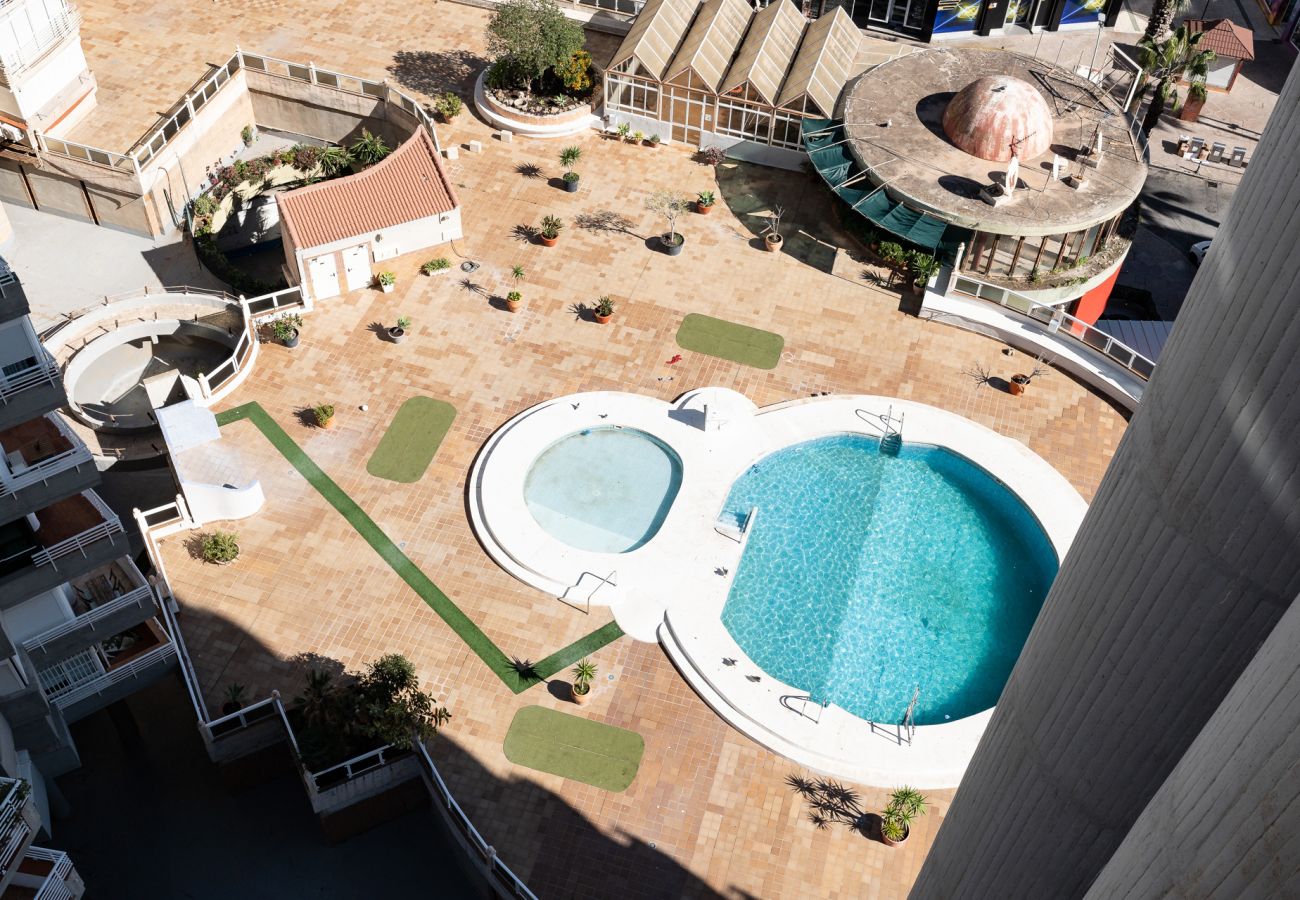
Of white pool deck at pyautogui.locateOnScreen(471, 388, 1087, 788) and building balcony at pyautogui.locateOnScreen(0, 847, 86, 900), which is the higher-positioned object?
building balcony at pyautogui.locateOnScreen(0, 847, 86, 900)

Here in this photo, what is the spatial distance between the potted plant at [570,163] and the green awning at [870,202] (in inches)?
416

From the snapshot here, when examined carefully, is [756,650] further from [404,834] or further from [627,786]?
[404,834]

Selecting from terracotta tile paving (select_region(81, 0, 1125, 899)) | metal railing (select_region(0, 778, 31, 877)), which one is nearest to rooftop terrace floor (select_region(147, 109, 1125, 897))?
terracotta tile paving (select_region(81, 0, 1125, 899))

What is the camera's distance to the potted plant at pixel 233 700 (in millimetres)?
37688

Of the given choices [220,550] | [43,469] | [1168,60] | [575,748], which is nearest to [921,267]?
[1168,60]

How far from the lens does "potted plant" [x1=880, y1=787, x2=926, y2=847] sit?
35.7m

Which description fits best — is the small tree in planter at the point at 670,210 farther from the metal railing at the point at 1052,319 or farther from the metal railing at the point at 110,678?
the metal railing at the point at 110,678

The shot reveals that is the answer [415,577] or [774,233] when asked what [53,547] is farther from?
[774,233]

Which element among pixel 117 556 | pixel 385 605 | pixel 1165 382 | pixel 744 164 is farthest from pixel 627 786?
pixel 744 164

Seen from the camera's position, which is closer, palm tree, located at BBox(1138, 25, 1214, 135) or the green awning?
the green awning

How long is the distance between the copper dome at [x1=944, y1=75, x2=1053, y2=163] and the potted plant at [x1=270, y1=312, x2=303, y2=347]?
29077 millimetres

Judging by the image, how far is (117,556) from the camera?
3291 cm

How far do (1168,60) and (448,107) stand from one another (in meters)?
35.0

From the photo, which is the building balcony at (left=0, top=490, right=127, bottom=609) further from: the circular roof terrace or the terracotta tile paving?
the circular roof terrace
